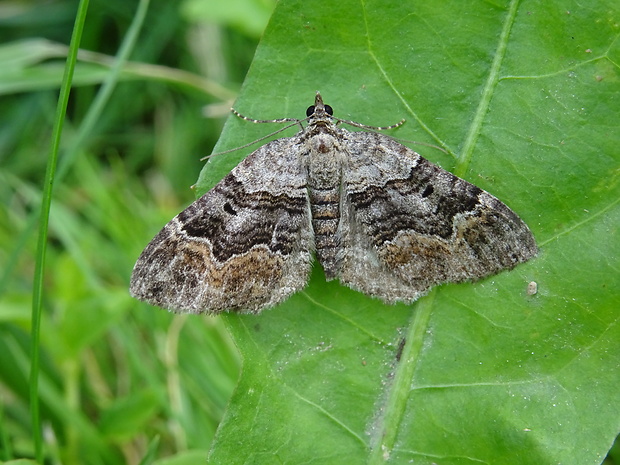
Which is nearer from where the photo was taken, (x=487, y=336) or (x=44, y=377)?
(x=487, y=336)

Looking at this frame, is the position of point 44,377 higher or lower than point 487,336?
lower

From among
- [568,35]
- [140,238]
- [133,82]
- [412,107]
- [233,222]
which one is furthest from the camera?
[133,82]

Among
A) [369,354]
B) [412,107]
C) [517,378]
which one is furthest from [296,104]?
[517,378]

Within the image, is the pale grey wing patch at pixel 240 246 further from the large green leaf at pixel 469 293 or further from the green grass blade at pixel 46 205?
the green grass blade at pixel 46 205

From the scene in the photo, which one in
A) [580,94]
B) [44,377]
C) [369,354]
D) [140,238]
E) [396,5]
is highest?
[396,5]

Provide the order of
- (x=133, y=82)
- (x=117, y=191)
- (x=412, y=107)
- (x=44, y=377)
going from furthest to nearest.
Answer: (x=133, y=82) < (x=117, y=191) < (x=44, y=377) < (x=412, y=107)

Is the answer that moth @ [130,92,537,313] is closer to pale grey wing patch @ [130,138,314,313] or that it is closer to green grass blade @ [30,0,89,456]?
pale grey wing patch @ [130,138,314,313]

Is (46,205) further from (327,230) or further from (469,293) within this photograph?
(469,293)

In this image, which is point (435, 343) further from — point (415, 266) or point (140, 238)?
point (140, 238)
